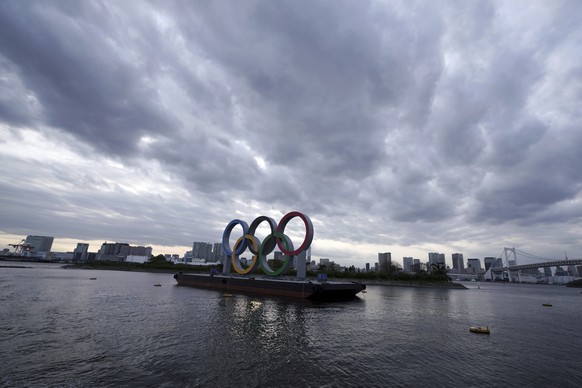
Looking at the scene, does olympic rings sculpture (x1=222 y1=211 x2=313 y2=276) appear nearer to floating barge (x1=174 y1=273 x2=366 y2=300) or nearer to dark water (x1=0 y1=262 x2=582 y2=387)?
floating barge (x1=174 y1=273 x2=366 y2=300)

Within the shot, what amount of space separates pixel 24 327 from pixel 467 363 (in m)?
36.6

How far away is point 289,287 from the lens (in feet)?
181

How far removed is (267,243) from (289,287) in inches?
489

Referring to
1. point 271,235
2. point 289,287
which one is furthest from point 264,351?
point 271,235

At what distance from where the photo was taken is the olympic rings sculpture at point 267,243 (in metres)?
56.7

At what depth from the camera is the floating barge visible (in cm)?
5241

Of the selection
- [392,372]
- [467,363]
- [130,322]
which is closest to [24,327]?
[130,322]

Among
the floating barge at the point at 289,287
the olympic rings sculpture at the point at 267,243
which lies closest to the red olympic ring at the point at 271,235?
the olympic rings sculpture at the point at 267,243

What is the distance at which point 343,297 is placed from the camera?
61625 mm

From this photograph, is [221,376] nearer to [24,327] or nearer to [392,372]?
[392,372]

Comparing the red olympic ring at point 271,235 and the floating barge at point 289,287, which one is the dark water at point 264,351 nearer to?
the floating barge at point 289,287

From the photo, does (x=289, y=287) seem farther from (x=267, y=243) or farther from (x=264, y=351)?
(x=264, y=351)

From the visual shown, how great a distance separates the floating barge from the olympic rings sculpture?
4.06 meters

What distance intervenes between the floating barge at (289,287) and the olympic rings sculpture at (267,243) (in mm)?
4063
